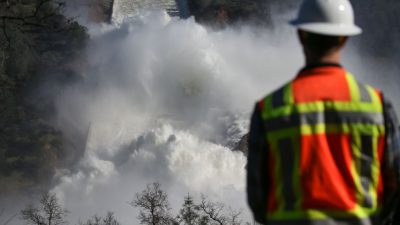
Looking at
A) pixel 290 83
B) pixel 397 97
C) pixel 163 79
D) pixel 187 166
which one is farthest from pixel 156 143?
pixel 290 83

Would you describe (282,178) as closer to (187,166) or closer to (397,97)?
(187,166)

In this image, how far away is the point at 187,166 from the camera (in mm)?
54344

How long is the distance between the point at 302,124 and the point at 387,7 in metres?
62.7

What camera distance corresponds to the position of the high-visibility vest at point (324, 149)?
3166 millimetres

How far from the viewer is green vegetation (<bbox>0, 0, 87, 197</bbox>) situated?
6353 centimetres

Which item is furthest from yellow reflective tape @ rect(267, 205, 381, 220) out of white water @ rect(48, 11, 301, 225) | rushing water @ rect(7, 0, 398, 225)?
white water @ rect(48, 11, 301, 225)

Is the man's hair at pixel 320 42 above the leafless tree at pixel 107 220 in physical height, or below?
below

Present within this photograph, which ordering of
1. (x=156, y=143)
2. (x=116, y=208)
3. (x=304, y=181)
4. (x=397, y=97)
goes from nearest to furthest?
(x=304, y=181) < (x=116, y=208) < (x=156, y=143) < (x=397, y=97)

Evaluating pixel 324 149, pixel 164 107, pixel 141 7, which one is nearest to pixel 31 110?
pixel 141 7

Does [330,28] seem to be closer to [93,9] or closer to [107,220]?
[107,220]

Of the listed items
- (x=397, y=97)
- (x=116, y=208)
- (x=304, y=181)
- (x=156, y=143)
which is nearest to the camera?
(x=304, y=181)

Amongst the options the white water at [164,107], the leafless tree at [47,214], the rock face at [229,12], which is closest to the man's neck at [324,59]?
the leafless tree at [47,214]

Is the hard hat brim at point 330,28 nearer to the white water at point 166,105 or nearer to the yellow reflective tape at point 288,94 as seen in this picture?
the yellow reflective tape at point 288,94

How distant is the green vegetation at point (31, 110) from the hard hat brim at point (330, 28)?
181 ft
